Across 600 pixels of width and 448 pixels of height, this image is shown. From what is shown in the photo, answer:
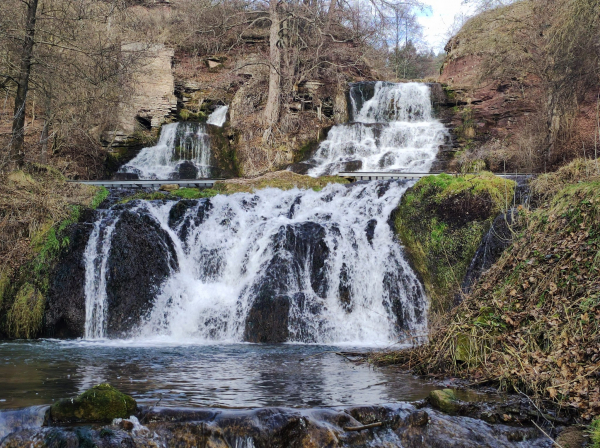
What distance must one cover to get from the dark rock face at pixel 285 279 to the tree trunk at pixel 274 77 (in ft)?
33.6

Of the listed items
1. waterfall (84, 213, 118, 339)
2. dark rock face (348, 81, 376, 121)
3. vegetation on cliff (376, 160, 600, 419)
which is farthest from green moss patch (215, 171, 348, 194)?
dark rock face (348, 81, 376, 121)

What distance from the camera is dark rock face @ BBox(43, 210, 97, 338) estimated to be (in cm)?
1002

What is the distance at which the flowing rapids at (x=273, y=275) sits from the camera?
9.79 meters

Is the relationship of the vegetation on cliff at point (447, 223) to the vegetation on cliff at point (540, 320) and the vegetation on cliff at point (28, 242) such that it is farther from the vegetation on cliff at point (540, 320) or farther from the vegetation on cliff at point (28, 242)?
the vegetation on cliff at point (28, 242)

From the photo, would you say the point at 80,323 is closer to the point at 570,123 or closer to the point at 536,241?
the point at 536,241

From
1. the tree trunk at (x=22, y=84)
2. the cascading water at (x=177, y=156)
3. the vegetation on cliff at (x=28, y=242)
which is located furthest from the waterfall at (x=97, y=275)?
the cascading water at (x=177, y=156)

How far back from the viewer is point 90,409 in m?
4.10

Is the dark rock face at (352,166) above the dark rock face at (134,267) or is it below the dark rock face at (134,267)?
above

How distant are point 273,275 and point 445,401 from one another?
20.0 feet

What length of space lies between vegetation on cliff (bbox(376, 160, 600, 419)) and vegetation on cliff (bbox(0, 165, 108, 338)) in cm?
692

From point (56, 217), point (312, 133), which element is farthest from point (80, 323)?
point (312, 133)

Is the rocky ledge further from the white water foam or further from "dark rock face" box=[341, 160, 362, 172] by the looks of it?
the white water foam

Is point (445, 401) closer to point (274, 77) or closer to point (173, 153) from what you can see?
point (173, 153)

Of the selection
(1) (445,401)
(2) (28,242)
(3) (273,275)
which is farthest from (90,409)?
(2) (28,242)
